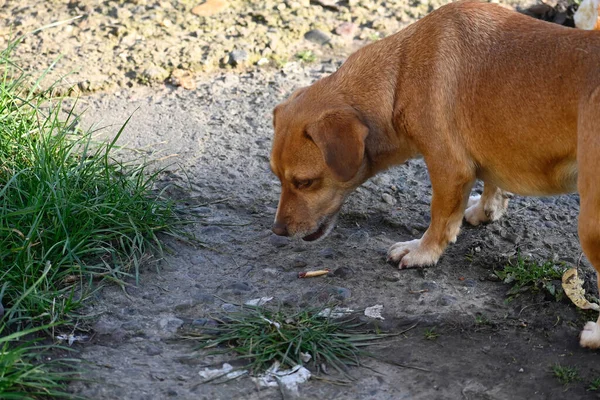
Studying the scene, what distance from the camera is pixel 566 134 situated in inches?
164

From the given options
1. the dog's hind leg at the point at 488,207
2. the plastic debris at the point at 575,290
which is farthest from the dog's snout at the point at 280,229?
the plastic debris at the point at 575,290

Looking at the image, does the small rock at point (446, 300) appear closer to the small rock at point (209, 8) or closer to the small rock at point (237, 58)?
the small rock at point (237, 58)

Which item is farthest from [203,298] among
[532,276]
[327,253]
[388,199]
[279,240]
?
[532,276]

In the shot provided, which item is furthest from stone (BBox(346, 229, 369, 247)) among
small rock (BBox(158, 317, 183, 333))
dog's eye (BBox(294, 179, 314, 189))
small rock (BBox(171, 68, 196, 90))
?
small rock (BBox(171, 68, 196, 90))

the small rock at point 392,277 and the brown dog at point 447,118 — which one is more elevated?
the brown dog at point 447,118

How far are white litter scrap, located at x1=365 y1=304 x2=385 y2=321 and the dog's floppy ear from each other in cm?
73

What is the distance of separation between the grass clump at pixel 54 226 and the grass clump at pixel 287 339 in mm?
803

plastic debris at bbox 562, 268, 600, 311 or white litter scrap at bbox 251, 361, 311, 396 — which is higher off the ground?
plastic debris at bbox 562, 268, 600, 311

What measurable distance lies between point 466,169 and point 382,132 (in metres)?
0.53

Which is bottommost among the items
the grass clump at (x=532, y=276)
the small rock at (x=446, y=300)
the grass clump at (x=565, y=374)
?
the small rock at (x=446, y=300)

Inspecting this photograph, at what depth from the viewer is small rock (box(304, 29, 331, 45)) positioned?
7.43m

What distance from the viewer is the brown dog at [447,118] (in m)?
4.21

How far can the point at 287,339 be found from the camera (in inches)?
161

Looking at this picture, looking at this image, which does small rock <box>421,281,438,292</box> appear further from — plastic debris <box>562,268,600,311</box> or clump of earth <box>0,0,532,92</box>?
clump of earth <box>0,0,532,92</box>
